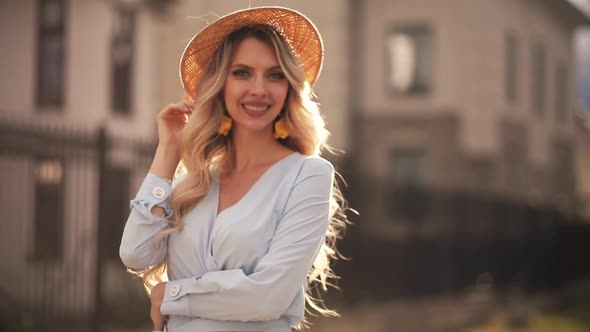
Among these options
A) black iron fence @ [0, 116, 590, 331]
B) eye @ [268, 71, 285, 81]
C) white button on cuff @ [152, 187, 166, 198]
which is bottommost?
black iron fence @ [0, 116, 590, 331]

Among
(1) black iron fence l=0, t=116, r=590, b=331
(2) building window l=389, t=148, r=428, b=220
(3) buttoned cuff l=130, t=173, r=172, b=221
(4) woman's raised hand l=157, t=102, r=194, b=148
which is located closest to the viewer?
(3) buttoned cuff l=130, t=173, r=172, b=221

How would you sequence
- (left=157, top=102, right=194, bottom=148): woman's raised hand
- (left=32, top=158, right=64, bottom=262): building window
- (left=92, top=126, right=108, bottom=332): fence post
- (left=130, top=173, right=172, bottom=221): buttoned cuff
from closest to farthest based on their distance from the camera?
1. (left=130, top=173, right=172, bottom=221): buttoned cuff
2. (left=157, top=102, right=194, bottom=148): woman's raised hand
3. (left=92, top=126, right=108, bottom=332): fence post
4. (left=32, top=158, right=64, bottom=262): building window

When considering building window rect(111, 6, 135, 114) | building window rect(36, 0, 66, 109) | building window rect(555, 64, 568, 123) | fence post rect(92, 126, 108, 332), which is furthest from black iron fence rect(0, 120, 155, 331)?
building window rect(555, 64, 568, 123)

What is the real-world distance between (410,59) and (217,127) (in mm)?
19137

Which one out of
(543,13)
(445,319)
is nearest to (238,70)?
(445,319)

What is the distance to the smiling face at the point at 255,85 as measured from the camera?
330 cm

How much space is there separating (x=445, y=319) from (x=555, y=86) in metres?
14.6

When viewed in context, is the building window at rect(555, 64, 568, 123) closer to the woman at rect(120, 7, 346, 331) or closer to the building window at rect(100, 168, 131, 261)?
the building window at rect(100, 168, 131, 261)

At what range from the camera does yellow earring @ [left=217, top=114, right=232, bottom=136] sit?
11.4ft

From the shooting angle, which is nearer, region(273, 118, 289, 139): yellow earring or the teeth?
the teeth

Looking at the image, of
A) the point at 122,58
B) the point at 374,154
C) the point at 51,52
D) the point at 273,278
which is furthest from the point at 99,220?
the point at 374,154

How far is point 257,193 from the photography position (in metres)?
3.27

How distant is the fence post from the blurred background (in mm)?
22

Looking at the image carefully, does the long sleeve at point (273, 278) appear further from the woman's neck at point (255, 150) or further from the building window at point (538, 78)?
the building window at point (538, 78)
